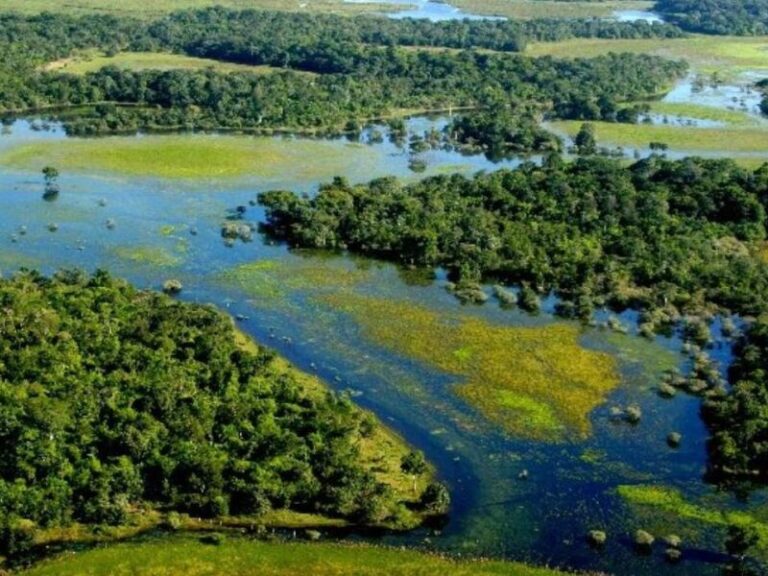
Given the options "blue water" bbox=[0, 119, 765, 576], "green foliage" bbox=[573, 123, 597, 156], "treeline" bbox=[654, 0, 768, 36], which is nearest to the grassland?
"green foliage" bbox=[573, 123, 597, 156]

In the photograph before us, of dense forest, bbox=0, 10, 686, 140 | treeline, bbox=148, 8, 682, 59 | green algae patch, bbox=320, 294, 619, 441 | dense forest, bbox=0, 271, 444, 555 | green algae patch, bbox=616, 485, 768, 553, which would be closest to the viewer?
dense forest, bbox=0, 271, 444, 555

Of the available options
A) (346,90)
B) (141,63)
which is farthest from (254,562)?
(141,63)

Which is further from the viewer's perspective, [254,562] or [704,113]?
A: [704,113]

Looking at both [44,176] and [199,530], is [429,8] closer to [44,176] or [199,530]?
[44,176]

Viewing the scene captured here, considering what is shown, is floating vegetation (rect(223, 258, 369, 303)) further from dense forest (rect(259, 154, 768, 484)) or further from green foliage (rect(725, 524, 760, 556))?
green foliage (rect(725, 524, 760, 556))

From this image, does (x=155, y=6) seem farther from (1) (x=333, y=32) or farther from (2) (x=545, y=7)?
(2) (x=545, y=7)

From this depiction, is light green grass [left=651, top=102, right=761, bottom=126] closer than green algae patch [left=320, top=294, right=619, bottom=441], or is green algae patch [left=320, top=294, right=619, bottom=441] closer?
green algae patch [left=320, top=294, right=619, bottom=441]

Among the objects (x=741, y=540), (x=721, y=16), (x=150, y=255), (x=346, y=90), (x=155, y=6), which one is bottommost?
(x=741, y=540)

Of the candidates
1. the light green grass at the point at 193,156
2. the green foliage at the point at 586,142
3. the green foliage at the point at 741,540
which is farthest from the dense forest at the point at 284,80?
the green foliage at the point at 741,540
